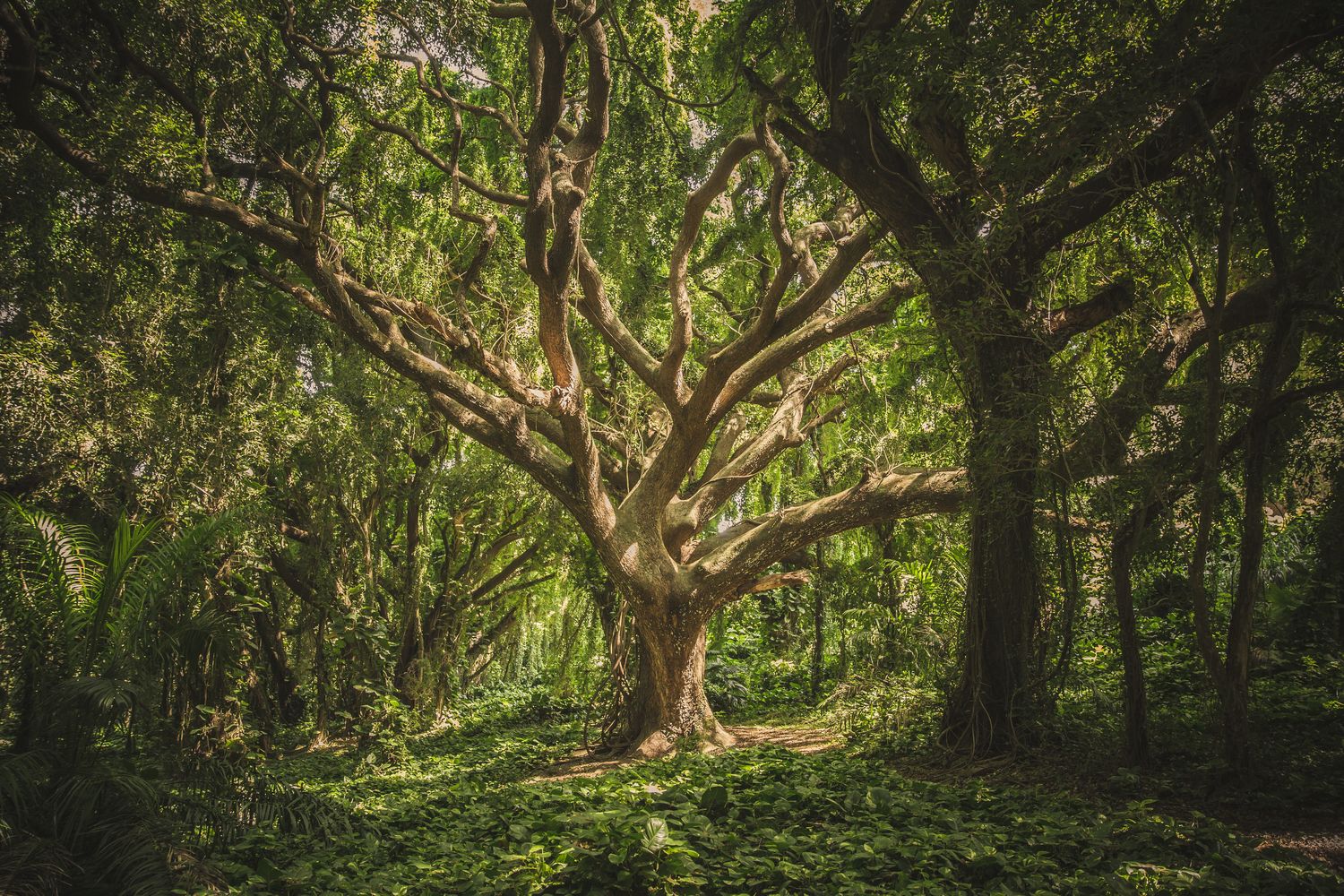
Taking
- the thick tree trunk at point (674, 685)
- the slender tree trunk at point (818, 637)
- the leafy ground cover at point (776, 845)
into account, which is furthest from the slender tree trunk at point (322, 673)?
the slender tree trunk at point (818, 637)

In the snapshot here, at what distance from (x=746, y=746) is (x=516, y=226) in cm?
671

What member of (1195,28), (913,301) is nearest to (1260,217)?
(1195,28)

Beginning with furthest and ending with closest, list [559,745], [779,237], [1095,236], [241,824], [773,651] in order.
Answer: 1. [773,651]
2. [559,745]
3. [779,237]
4. [1095,236]
5. [241,824]

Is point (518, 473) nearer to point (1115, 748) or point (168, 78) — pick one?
point (168, 78)

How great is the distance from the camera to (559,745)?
372 inches

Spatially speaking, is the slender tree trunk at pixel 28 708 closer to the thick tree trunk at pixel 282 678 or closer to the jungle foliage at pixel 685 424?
the jungle foliage at pixel 685 424

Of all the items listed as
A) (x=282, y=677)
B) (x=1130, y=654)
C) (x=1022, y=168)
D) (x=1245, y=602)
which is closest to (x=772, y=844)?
(x=1130, y=654)

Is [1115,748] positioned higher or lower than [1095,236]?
lower

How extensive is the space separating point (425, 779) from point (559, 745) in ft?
7.07

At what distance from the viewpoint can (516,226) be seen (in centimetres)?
952

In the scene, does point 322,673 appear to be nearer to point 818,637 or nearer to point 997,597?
point 818,637

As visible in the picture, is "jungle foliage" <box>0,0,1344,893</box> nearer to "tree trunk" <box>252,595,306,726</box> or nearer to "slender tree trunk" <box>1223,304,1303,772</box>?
"slender tree trunk" <box>1223,304,1303,772</box>

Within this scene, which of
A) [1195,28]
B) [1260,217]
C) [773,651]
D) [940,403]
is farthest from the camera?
[773,651]

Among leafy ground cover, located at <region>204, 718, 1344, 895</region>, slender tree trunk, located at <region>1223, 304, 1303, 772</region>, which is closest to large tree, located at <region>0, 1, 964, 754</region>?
slender tree trunk, located at <region>1223, 304, 1303, 772</region>
